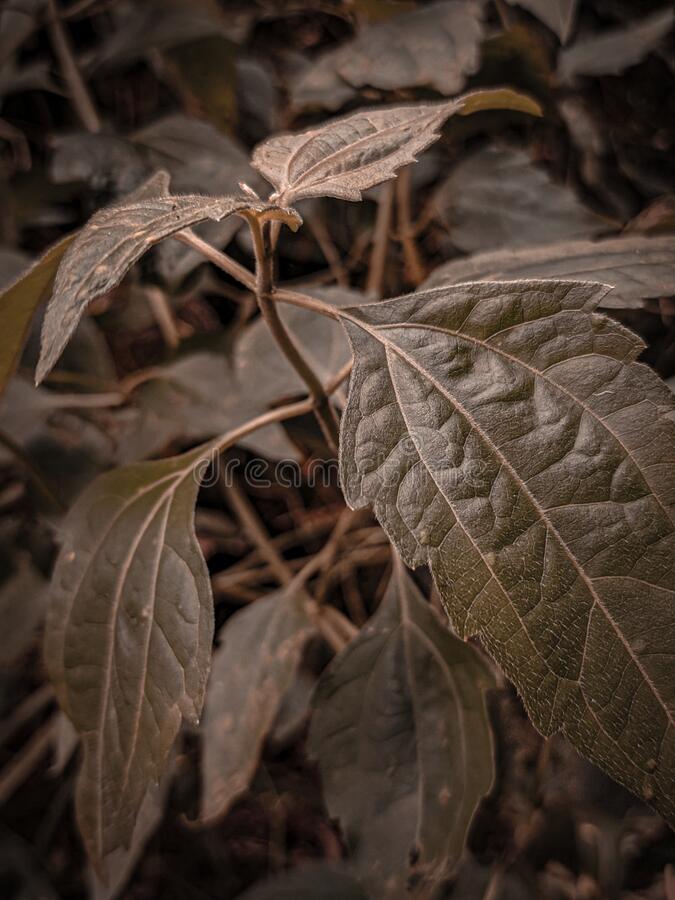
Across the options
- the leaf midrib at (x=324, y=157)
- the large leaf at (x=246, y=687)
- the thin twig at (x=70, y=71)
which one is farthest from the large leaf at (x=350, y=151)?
the thin twig at (x=70, y=71)

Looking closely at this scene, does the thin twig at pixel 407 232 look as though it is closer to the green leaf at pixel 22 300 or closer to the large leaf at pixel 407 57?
the large leaf at pixel 407 57

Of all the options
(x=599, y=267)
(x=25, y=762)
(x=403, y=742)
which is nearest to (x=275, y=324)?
(x=599, y=267)

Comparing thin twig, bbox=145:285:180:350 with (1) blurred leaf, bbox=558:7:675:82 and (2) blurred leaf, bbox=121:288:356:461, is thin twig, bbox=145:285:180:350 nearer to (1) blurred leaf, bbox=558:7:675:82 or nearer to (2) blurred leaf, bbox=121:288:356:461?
(2) blurred leaf, bbox=121:288:356:461

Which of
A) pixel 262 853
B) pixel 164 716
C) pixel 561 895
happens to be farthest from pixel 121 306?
pixel 561 895

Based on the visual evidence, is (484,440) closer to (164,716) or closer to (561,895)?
(164,716)

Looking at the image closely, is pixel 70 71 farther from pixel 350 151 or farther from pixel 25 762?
pixel 25 762

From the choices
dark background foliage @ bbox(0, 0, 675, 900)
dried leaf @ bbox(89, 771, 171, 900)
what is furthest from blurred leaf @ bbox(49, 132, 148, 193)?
dried leaf @ bbox(89, 771, 171, 900)
